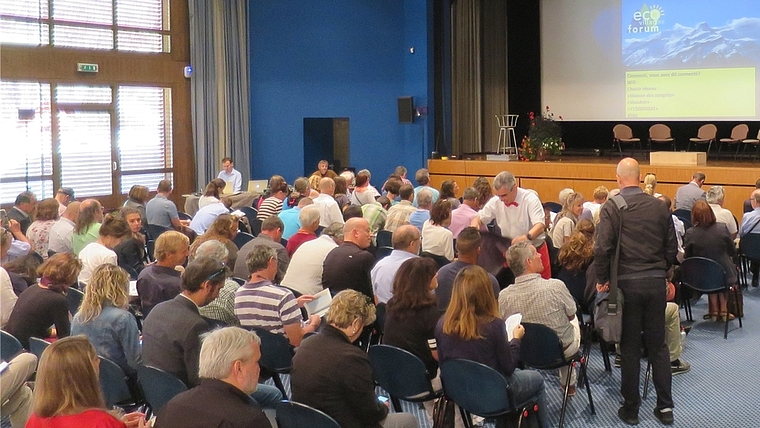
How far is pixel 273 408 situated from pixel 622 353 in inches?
87.3

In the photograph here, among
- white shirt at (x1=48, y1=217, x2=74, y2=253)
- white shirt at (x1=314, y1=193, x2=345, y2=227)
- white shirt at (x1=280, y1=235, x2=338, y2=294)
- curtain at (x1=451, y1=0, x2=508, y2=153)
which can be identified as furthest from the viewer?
curtain at (x1=451, y1=0, x2=508, y2=153)

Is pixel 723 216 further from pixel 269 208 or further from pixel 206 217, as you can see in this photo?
pixel 206 217

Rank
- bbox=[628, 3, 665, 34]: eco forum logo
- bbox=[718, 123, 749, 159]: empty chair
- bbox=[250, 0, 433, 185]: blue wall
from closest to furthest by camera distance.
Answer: bbox=[718, 123, 749, 159]: empty chair < bbox=[250, 0, 433, 185]: blue wall < bbox=[628, 3, 665, 34]: eco forum logo

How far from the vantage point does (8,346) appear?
13.9 feet

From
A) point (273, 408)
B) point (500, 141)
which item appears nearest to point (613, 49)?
point (500, 141)

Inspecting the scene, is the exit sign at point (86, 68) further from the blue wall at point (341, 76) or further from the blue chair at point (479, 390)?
the blue chair at point (479, 390)

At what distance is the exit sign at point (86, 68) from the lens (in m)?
12.2

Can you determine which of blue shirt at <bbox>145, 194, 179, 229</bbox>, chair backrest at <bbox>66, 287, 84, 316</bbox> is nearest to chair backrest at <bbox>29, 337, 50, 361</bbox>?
chair backrest at <bbox>66, 287, 84, 316</bbox>

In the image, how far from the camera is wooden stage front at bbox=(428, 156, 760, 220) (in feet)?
39.4

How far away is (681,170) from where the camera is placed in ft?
41.1

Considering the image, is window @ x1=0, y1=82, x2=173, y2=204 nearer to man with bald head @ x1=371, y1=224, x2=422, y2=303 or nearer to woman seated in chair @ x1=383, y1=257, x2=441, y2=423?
man with bald head @ x1=371, y1=224, x2=422, y2=303

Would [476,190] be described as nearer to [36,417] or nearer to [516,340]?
[516,340]

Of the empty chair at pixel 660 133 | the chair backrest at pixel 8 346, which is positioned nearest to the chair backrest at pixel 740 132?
the empty chair at pixel 660 133

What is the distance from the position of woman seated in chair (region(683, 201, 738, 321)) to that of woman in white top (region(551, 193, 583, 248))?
1020 mm
